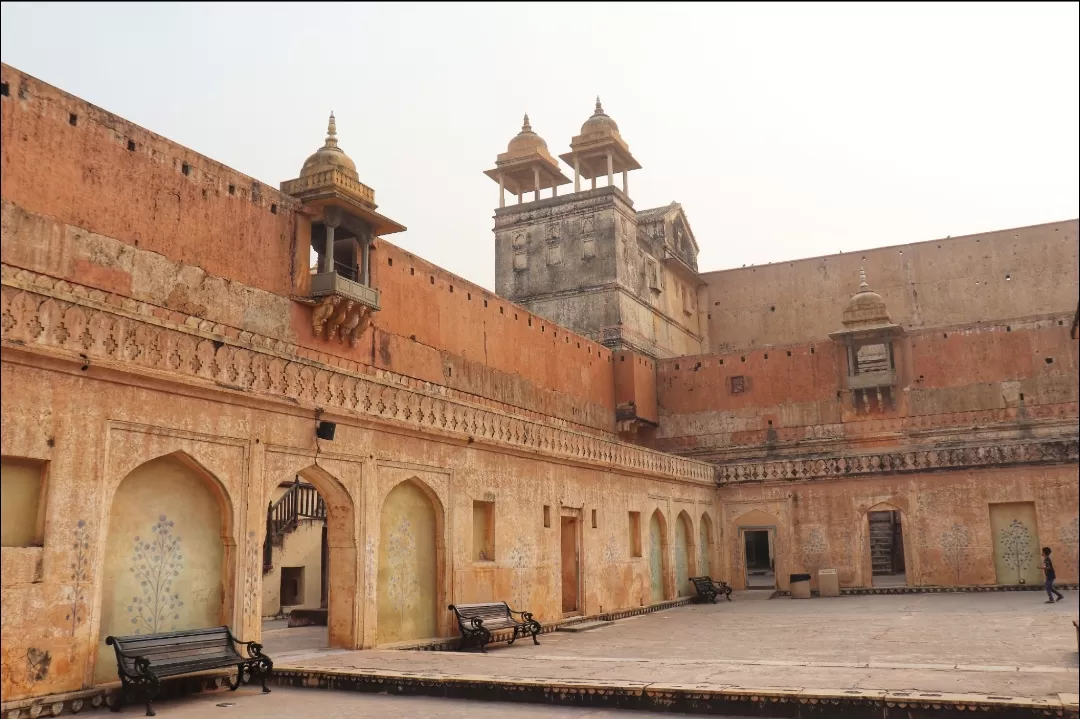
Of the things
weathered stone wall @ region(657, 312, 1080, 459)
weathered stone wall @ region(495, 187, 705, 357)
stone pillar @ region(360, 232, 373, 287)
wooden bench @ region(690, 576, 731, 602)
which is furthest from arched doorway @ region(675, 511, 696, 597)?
stone pillar @ region(360, 232, 373, 287)

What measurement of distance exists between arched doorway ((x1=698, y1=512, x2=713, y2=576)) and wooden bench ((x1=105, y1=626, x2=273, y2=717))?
14160 millimetres

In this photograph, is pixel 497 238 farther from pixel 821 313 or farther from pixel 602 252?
pixel 821 313

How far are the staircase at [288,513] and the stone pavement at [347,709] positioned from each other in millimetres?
9945

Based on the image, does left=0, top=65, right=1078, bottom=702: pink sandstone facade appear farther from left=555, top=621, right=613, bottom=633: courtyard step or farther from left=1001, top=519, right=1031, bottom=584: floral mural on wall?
left=555, top=621, right=613, bottom=633: courtyard step

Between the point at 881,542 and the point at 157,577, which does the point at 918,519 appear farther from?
the point at 157,577

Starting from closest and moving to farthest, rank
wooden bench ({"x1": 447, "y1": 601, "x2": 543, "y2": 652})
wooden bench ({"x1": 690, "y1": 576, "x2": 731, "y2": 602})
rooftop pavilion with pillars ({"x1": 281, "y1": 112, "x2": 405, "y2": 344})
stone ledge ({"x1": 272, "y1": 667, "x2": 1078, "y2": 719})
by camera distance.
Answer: stone ledge ({"x1": 272, "y1": 667, "x2": 1078, "y2": 719})
wooden bench ({"x1": 447, "y1": 601, "x2": 543, "y2": 652})
rooftop pavilion with pillars ({"x1": 281, "y1": 112, "x2": 405, "y2": 344})
wooden bench ({"x1": 690, "y1": 576, "x2": 731, "y2": 602})

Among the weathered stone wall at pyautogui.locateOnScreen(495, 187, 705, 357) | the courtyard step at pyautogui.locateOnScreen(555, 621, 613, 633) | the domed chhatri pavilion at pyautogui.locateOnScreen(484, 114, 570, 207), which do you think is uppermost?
the domed chhatri pavilion at pyautogui.locateOnScreen(484, 114, 570, 207)

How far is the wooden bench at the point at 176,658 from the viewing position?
296 inches

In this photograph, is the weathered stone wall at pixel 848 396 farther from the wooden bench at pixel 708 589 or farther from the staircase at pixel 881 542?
the wooden bench at pixel 708 589

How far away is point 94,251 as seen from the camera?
12.0 metres

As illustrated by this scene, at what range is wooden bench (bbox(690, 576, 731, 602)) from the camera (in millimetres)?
19859

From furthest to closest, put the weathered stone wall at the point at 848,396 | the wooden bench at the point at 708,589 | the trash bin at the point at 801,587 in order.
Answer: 1. the weathered stone wall at the point at 848,396
2. the trash bin at the point at 801,587
3. the wooden bench at the point at 708,589

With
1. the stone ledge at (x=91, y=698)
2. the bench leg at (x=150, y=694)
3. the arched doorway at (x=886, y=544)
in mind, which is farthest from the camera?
the arched doorway at (x=886, y=544)

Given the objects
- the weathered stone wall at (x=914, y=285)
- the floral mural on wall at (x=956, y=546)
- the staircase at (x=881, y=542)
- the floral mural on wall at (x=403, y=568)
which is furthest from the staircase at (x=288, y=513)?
the weathered stone wall at (x=914, y=285)
